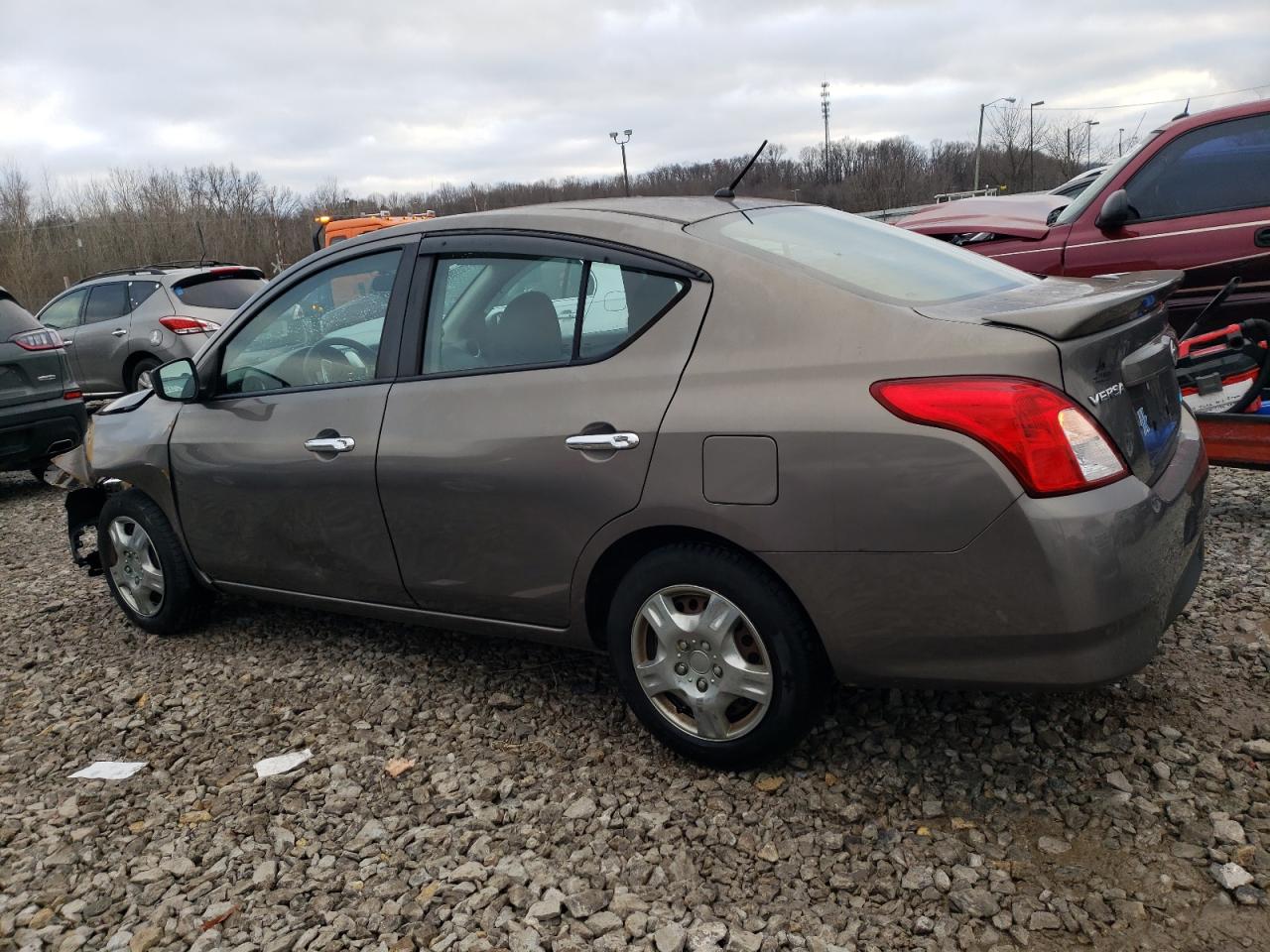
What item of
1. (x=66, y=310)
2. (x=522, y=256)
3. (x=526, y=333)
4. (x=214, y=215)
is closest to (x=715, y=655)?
(x=526, y=333)

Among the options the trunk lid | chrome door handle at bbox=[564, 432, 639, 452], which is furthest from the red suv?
chrome door handle at bbox=[564, 432, 639, 452]

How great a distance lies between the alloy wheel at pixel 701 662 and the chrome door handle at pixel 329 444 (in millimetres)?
1274

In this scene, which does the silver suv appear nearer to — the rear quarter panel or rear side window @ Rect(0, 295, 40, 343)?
rear side window @ Rect(0, 295, 40, 343)

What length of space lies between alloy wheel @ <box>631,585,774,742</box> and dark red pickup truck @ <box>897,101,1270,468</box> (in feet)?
14.6

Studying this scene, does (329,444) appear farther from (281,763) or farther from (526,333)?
(281,763)

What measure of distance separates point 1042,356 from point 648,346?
1.07 m

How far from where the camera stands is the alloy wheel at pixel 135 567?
14.6 ft

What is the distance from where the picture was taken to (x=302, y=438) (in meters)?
3.65

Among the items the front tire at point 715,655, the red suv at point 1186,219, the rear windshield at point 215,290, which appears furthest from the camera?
the rear windshield at point 215,290

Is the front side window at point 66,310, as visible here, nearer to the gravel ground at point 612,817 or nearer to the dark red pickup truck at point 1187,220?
the gravel ground at point 612,817

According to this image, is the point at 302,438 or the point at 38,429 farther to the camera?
the point at 38,429

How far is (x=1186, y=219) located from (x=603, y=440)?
16.3ft

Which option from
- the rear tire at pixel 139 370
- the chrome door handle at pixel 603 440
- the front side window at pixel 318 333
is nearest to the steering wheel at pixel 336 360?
the front side window at pixel 318 333

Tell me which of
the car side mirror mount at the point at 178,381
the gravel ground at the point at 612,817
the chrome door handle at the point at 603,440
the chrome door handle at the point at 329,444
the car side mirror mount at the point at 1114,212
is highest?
the car side mirror mount at the point at 1114,212
